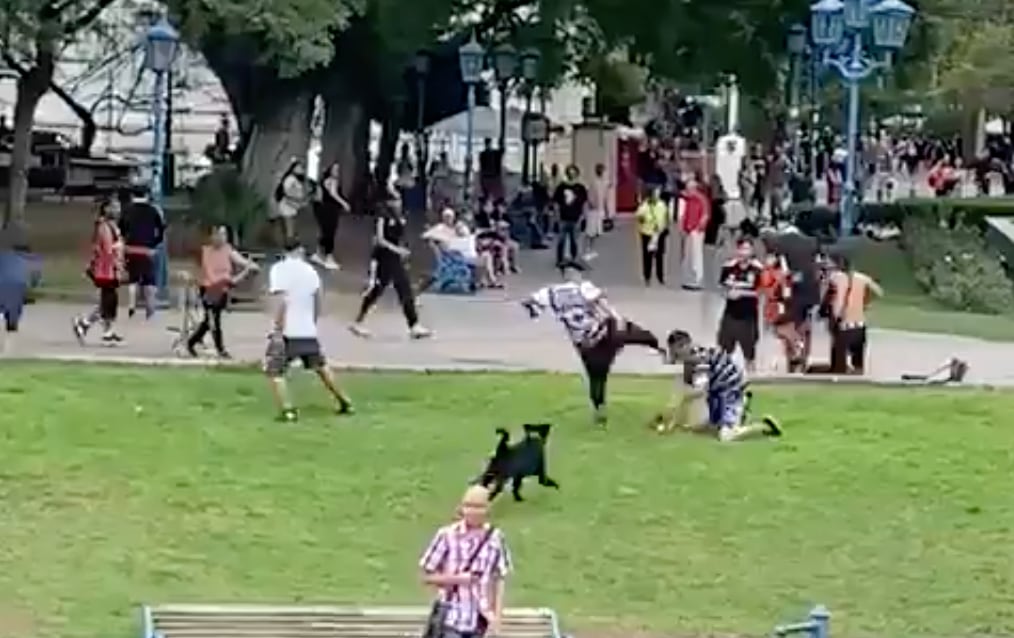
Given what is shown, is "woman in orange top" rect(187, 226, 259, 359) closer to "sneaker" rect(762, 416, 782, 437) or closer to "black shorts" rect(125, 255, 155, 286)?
"black shorts" rect(125, 255, 155, 286)

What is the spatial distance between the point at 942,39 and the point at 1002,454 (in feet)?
77.7

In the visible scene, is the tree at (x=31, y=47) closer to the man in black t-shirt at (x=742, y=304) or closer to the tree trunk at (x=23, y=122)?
the tree trunk at (x=23, y=122)

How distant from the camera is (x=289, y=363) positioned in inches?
836

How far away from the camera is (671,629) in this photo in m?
14.8

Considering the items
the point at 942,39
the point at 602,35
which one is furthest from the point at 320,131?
the point at 942,39

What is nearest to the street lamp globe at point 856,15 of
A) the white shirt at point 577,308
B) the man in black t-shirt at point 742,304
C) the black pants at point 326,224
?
the black pants at point 326,224

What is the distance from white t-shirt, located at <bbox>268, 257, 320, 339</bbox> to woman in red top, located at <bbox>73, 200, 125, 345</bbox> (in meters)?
5.86

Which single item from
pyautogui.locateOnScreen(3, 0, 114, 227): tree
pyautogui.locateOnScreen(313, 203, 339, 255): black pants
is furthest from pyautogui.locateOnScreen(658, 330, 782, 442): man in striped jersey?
pyautogui.locateOnScreen(313, 203, 339, 255): black pants

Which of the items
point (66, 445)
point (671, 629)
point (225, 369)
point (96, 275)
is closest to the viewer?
point (671, 629)

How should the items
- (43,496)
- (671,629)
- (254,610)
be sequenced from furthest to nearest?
(43,496) → (671,629) → (254,610)

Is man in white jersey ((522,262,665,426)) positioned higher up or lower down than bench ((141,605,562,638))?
higher up

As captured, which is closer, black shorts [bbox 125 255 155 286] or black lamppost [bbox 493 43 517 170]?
black shorts [bbox 125 255 155 286]

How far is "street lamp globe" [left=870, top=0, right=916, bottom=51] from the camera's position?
3225 centimetres

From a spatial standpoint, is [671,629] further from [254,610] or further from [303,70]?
[303,70]
